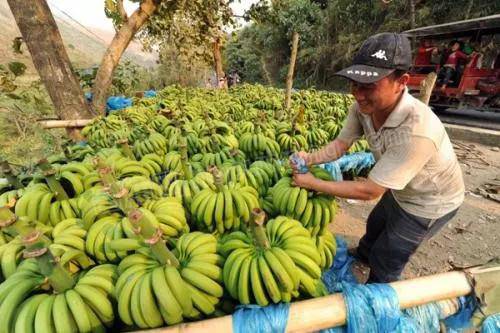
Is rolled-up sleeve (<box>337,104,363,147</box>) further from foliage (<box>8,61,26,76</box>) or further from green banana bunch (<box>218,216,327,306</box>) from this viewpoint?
foliage (<box>8,61,26,76</box>)

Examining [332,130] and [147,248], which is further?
[332,130]

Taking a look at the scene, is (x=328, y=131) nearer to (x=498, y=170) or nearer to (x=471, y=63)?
(x=498, y=170)

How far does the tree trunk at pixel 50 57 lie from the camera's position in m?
5.41

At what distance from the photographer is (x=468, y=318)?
5.14 feet

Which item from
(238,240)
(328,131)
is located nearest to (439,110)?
(328,131)

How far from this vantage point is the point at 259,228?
140 cm

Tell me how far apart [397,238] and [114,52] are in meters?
7.69

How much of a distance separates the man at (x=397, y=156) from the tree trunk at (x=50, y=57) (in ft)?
18.5

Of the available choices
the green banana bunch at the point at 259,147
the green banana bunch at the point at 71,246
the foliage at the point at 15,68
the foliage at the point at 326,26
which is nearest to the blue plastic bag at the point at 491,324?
the green banana bunch at the point at 71,246

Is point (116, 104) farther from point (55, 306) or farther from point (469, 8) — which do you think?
point (469, 8)

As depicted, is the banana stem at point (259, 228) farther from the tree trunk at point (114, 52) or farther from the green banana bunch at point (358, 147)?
the tree trunk at point (114, 52)

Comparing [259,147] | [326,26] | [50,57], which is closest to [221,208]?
[259,147]

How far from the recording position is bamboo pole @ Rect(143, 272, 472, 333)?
1.33 metres

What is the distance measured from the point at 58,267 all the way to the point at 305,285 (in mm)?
1182
